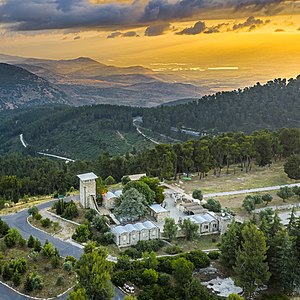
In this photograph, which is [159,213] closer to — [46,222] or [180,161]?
[46,222]

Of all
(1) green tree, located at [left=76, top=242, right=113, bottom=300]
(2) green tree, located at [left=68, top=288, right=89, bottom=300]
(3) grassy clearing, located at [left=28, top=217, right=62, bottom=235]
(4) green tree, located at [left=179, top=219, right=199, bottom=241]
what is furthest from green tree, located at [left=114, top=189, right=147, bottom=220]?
(2) green tree, located at [left=68, top=288, right=89, bottom=300]

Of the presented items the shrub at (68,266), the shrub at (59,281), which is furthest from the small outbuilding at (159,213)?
the shrub at (59,281)

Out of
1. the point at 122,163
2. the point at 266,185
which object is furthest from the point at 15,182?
the point at 266,185

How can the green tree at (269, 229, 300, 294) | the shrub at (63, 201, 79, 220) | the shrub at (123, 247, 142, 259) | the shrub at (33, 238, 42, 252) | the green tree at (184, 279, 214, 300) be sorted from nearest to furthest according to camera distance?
1. the green tree at (184, 279, 214, 300)
2. the green tree at (269, 229, 300, 294)
3. the shrub at (33, 238, 42, 252)
4. the shrub at (123, 247, 142, 259)
5. the shrub at (63, 201, 79, 220)

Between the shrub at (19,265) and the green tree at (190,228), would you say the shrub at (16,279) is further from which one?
the green tree at (190,228)

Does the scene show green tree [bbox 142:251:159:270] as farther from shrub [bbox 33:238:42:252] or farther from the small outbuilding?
the small outbuilding

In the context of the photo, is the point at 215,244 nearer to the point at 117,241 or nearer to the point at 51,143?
the point at 117,241

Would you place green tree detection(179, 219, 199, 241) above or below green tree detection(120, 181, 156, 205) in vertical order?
below
